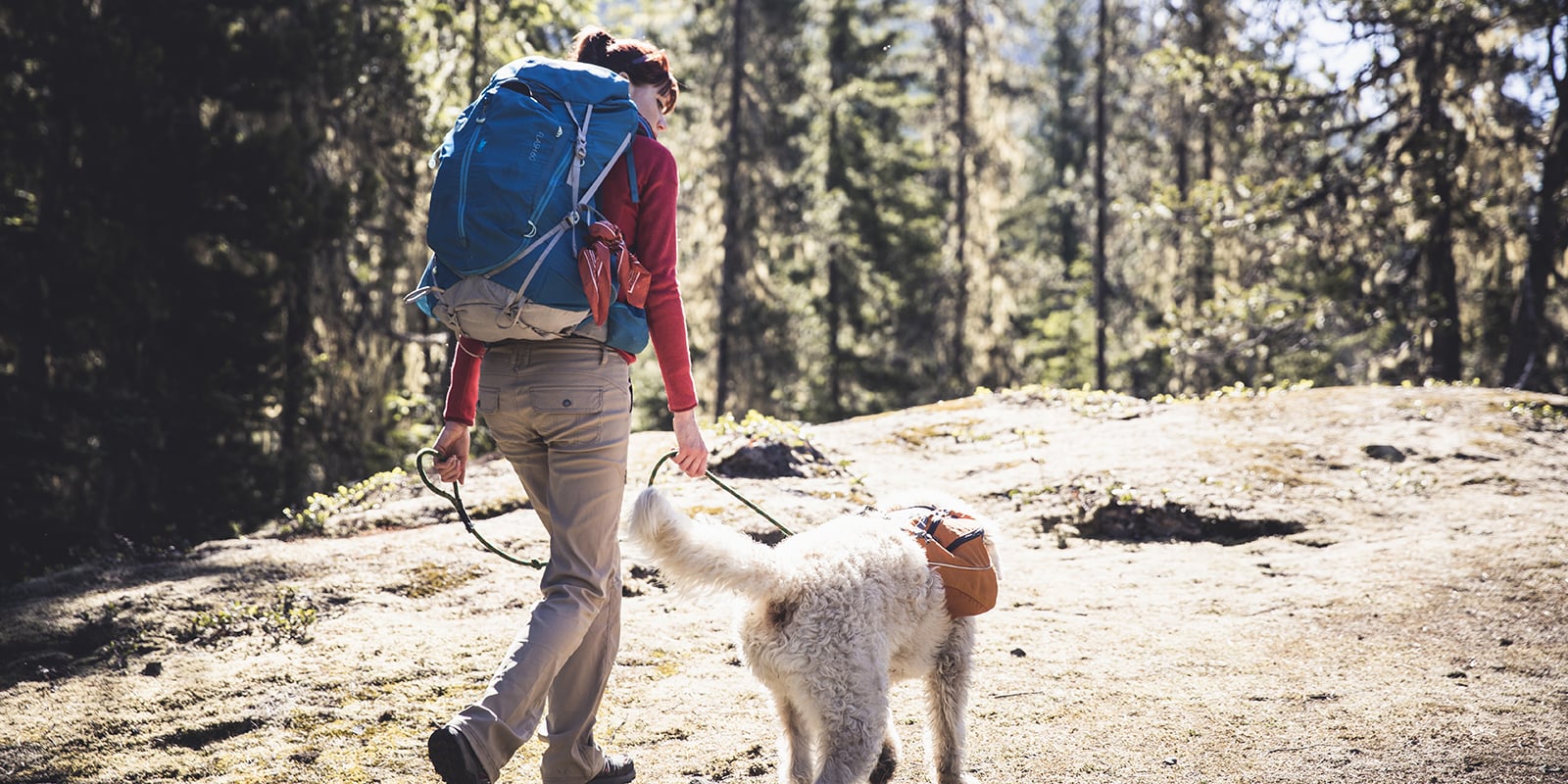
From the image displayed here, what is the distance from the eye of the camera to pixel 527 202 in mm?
2635

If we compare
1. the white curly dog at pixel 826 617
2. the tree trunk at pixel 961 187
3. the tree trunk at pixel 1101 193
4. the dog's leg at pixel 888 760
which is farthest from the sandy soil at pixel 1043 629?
the tree trunk at pixel 1101 193

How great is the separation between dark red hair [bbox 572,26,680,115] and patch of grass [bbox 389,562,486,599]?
10.5 feet

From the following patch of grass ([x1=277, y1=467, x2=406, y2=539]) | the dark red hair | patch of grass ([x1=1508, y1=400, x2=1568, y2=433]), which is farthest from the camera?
patch of grass ([x1=1508, y1=400, x2=1568, y2=433])

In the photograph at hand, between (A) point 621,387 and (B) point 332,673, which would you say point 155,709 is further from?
(A) point 621,387

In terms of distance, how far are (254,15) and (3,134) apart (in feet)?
9.95

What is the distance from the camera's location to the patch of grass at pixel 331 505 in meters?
6.69

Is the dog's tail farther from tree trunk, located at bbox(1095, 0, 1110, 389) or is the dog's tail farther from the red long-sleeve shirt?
tree trunk, located at bbox(1095, 0, 1110, 389)

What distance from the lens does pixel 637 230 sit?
2.89 meters

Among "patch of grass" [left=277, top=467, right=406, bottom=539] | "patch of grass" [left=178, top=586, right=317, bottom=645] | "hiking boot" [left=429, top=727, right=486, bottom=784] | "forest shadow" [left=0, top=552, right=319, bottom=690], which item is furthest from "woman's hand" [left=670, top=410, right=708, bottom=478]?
"patch of grass" [left=277, top=467, right=406, bottom=539]

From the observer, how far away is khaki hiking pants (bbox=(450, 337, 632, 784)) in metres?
2.74

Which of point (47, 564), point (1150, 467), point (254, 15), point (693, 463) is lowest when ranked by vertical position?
point (47, 564)

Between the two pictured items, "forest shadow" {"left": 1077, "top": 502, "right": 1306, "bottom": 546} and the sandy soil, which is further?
"forest shadow" {"left": 1077, "top": 502, "right": 1306, "bottom": 546}

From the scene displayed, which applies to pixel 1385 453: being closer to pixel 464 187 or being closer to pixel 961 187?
pixel 464 187

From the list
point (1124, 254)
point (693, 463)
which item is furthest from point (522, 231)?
point (1124, 254)
